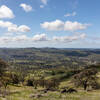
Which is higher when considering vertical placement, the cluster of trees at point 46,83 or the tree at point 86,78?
the tree at point 86,78

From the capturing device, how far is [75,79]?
227ft

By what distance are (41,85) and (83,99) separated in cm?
7946

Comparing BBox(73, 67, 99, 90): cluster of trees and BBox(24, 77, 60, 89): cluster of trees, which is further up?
BBox(73, 67, 99, 90): cluster of trees

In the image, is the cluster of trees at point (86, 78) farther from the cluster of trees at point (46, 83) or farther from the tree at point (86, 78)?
the cluster of trees at point (46, 83)

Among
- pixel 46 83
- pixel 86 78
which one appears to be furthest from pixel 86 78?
pixel 46 83

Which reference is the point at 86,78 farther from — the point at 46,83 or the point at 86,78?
the point at 46,83

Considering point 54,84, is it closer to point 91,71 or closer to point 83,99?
point 91,71

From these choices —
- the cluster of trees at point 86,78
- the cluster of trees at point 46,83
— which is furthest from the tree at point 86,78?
the cluster of trees at point 46,83

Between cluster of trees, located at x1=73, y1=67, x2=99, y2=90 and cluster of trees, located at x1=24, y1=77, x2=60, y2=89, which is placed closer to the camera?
cluster of trees, located at x1=73, y1=67, x2=99, y2=90

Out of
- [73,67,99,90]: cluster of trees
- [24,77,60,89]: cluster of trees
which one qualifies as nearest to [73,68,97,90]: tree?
[73,67,99,90]: cluster of trees

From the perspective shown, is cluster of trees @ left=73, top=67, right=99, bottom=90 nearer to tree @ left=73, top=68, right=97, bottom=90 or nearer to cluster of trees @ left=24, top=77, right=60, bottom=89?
tree @ left=73, top=68, right=97, bottom=90

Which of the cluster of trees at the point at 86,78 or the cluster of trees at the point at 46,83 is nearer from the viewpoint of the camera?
the cluster of trees at the point at 86,78

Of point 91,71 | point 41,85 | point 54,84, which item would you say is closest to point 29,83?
point 41,85

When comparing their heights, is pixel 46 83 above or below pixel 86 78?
below
